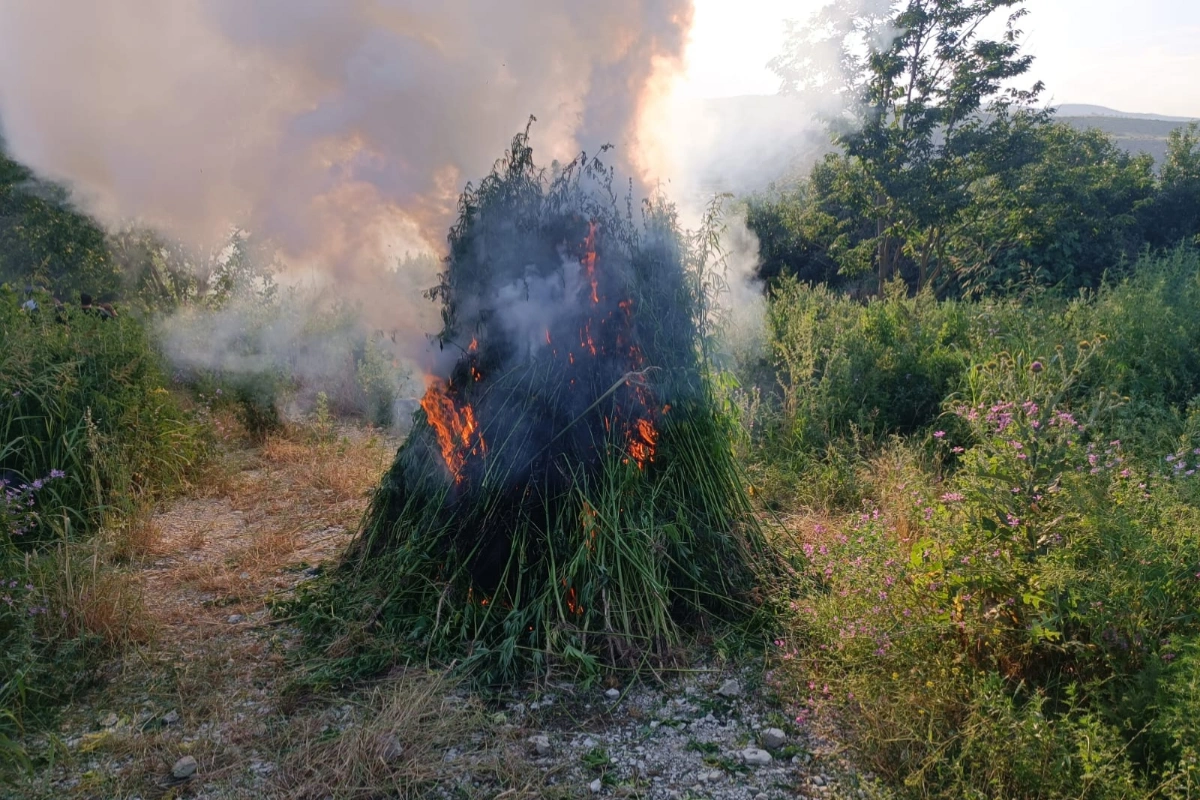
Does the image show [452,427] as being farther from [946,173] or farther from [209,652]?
[946,173]

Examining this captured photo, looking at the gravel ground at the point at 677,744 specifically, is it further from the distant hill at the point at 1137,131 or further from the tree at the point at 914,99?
the distant hill at the point at 1137,131

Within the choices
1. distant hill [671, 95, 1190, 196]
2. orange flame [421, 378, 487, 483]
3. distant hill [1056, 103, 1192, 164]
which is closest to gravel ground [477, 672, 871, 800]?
orange flame [421, 378, 487, 483]

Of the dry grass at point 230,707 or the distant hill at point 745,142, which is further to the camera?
the distant hill at point 745,142

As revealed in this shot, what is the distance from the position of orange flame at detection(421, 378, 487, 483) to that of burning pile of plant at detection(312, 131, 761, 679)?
11 mm

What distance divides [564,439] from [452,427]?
0.62 metres

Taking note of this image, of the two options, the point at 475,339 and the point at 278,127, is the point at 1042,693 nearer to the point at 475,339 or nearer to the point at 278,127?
the point at 475,339

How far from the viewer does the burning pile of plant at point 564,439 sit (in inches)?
133

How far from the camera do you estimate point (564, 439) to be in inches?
140

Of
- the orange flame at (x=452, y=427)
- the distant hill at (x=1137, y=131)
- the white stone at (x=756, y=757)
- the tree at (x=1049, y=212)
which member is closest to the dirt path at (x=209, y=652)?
the orange flame at (x=452, y=427)

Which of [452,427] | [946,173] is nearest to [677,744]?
[452,427]

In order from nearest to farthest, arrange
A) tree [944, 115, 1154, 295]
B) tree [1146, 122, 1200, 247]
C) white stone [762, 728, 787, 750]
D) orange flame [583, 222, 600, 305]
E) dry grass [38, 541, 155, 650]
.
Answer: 1. white stone [762, 728, 787, 750]
2. dry grass [38, 541, 155, 650]
3. orange flame [583, 222, 600, 305]
4. tree [944, 115, 1154, 295]
5. tree [1146, 122, 1200, 247]

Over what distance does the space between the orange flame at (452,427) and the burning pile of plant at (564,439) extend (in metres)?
0.01

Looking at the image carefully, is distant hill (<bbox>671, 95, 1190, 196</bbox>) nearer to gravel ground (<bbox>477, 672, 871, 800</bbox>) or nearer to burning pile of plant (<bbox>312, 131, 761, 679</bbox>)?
burning pile of plant (<bbox>312, 131, 761, 679</bbox>)

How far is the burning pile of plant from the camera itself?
3.37 meters
